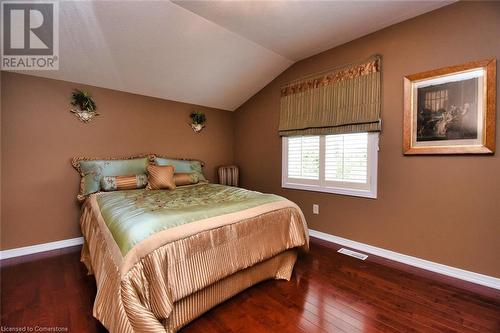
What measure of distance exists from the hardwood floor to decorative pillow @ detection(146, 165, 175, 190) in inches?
46.3

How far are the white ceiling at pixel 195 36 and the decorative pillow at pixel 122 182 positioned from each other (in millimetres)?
1324

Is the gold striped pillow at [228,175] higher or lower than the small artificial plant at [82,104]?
lower

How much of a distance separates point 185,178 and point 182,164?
1.14 feet

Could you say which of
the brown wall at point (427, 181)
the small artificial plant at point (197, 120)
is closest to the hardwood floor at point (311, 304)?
the brown wall at point (427, 181)

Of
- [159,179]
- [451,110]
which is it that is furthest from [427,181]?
[159,179]

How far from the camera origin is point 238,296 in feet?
6.02

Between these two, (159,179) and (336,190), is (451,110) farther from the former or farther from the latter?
(159,179)

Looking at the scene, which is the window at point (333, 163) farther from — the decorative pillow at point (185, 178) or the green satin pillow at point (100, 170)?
the green satin pillow at point (100, 170)

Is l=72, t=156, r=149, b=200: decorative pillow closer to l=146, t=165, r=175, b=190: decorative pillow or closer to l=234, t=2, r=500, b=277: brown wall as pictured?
l=146, t=165, r=175, b=190: decorative pillow

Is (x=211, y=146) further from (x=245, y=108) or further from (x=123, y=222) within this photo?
(x=123, y=222)

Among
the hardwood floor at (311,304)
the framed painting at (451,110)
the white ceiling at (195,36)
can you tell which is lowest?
the hardwood floor at (311,304)

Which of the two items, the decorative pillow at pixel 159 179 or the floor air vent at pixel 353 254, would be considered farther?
the decorative pillow at pixel 159 179

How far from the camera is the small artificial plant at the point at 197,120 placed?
3.99 meters

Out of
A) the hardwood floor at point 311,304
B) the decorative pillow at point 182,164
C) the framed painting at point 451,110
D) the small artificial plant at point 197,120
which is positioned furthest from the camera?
the small artificial plant at point 197,120
